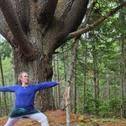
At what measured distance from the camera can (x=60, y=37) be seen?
14.1 m

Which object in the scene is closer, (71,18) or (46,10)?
(46,10)

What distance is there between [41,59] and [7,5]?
4.16 meters

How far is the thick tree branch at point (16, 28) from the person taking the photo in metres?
9.64

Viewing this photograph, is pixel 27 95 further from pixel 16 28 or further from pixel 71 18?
pixel 71 18

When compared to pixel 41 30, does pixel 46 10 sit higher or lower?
higher

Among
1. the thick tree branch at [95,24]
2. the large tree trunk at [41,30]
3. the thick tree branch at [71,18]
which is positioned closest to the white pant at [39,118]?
the large tree trunk at [41,30]

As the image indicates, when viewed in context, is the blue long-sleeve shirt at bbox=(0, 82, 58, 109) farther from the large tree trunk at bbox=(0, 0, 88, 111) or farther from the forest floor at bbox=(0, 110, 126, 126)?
the large tree trunk at bbox=(0, 0, 88, 111)

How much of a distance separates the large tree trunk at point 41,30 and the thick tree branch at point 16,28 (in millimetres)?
44

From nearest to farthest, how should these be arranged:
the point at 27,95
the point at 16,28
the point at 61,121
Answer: the point at 27,95 < the point at 16,28 < the point at 61,121

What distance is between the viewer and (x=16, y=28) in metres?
10.9

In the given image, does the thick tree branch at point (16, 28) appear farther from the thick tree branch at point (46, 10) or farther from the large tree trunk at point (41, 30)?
the thick tree branch at point (46, 10)

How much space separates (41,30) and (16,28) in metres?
3.02

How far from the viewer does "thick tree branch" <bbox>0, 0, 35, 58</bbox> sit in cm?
964

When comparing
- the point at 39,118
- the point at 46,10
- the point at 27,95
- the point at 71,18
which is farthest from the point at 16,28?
the point at 71,18
